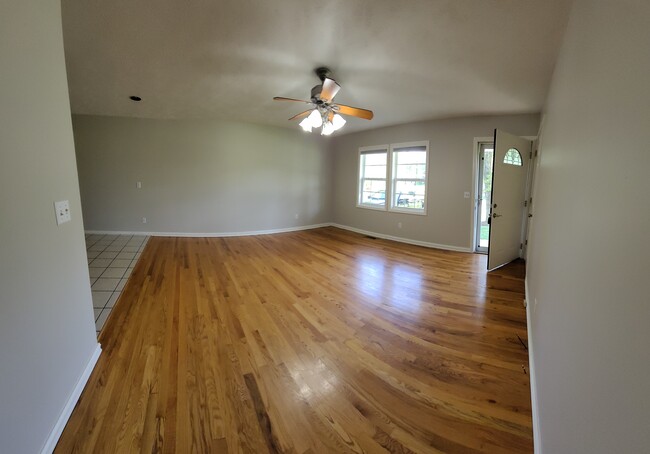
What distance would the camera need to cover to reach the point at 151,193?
5324 millimetres

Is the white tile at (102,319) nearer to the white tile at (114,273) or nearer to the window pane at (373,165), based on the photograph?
the white tile at (114,273)

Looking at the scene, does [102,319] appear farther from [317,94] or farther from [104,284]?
[317,94]

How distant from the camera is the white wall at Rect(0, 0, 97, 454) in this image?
97 cm

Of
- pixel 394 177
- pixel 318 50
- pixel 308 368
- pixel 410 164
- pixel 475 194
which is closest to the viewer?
pixel 308 368

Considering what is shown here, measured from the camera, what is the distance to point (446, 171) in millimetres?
4762

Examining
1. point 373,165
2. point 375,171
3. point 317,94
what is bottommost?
point 375,171

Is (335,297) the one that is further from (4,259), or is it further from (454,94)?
(454,94)

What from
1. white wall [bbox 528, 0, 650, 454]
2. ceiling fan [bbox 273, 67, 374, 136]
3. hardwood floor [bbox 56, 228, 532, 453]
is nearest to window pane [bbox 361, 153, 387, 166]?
ceiling fan [bbox 273, 67, 374, 136]

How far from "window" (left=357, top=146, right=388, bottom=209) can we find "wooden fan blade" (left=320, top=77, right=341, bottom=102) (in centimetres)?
309

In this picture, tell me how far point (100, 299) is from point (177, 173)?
346 centimetres

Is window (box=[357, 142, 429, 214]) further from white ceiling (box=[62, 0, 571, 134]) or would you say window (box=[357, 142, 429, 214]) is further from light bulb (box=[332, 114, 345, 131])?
light bulb (box=[332, 114, 345, 131])

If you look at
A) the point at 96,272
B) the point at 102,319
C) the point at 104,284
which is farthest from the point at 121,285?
the point at 102,319

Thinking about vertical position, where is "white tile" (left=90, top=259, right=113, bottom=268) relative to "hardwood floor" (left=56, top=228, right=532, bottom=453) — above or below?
above

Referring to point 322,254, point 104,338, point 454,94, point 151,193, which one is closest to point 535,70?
point 454,94
